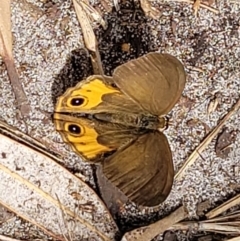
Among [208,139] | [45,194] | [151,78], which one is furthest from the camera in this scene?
[208,139]

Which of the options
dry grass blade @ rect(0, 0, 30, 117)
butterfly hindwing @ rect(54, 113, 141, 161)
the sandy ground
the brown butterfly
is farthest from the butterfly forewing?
dry grass blade @ rect(0, 0, 30, 117)

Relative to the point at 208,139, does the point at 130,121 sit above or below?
above

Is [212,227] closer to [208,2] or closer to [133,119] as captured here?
[133,119]

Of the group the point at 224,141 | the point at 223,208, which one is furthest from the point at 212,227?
the point at 224,141

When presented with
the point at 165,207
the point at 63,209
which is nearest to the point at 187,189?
the point at 165,207

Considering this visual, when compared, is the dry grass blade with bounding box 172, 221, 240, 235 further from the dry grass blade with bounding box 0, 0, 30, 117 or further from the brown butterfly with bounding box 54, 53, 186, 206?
the dry grass blade with bounding box 0, 0, 30, 117

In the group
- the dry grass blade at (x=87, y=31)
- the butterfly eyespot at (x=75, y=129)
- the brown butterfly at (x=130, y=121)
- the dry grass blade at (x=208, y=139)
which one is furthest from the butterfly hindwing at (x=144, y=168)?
the dry grass blade at (x=87, y=31)

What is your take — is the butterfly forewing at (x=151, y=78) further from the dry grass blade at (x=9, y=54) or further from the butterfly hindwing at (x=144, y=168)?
the dry grass blade at (x=9, y=54)
